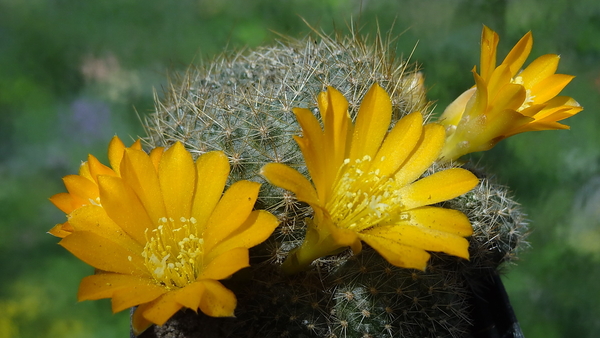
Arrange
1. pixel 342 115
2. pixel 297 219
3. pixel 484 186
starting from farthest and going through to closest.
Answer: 1. pixel 484 186
2. pixel 297 219
3. pixel 342 115

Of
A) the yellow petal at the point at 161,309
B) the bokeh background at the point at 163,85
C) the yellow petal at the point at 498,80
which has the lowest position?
the bokeh background at the point at 163,85

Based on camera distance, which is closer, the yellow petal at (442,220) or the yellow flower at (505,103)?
the yellow petal at (442,220)

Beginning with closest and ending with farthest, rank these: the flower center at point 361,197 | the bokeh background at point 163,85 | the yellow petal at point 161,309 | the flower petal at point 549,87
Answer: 1. the yellow petal at point 161,309
2. the flower center at point 361,197
3. the flower petal at point 549,87
4. the bokeh background at point 163,85

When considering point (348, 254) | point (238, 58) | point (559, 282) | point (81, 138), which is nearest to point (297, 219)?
point (348, 254)

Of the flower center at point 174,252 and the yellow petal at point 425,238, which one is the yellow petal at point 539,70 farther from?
the flower center at point 174,252

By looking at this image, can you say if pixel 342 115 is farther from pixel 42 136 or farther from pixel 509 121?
pixel 42 136

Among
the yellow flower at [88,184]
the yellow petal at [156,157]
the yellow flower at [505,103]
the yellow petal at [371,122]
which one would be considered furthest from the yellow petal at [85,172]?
the yellow flower at [505,103]

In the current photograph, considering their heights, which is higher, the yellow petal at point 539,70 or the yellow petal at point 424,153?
the yellow petal at point 539,70
